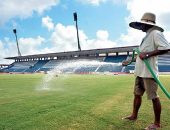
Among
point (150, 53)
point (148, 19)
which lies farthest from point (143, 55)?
point (148, 19)

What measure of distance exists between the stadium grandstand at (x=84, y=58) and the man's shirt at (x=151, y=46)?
158 ft

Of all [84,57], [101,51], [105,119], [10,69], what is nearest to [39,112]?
[105,119]

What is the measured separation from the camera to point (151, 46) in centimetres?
631

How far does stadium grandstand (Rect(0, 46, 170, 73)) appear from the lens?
207 ft

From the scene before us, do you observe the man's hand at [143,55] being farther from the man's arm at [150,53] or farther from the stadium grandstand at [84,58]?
the stadium grandstand at [84,58]

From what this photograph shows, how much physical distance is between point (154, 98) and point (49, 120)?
2.14 metres

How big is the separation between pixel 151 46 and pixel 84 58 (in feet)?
237

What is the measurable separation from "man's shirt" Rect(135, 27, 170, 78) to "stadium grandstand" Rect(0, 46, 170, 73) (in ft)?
158

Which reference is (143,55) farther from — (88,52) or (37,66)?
(37,66)

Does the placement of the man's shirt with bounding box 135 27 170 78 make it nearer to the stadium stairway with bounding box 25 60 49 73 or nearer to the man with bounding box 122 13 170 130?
the man with bounding box 122 13 170 130

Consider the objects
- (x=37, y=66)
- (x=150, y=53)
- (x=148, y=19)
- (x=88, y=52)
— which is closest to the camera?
(x=150, y=53)

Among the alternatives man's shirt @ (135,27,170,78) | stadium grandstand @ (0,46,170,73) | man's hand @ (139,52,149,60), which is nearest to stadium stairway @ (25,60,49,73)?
stadium grandstand @ (0,46,170,73)

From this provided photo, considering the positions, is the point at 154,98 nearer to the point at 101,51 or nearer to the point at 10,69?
the point at 101,51

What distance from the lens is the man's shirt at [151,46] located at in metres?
6.15
